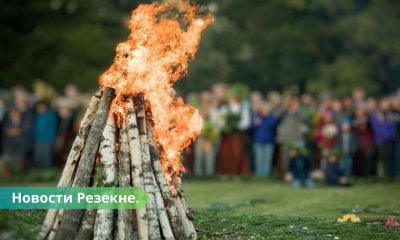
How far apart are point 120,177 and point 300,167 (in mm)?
10679

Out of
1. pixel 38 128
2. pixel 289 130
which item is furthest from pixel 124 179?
pixel 38 128

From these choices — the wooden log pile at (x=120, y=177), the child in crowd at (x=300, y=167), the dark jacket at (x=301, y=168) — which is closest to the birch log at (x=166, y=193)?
the wooden log pile at (x=120, y=177)

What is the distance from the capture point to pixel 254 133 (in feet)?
70.4

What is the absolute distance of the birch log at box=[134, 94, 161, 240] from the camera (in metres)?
8.72

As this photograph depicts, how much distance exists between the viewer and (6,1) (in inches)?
1491

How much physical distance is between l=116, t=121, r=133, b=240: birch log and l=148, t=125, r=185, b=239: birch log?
427mm

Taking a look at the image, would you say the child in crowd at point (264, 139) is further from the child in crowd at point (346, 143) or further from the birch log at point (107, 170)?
the birch log at point (107, 170)

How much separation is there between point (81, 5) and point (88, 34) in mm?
2154

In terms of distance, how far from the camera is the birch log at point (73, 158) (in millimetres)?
8766

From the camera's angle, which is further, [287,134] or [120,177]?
[287,134]

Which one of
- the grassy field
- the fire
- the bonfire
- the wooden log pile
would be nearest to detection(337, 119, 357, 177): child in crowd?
the grassy field

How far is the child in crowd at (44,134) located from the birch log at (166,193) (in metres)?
13.1

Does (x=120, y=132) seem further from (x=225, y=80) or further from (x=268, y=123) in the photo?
(x=225, y=80)

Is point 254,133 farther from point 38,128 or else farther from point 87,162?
point 87,162
